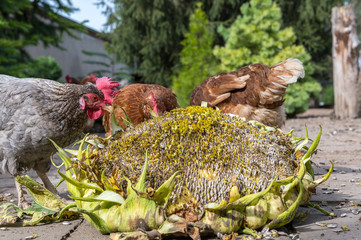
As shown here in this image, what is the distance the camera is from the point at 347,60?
915cm

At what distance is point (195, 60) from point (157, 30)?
4421 mm

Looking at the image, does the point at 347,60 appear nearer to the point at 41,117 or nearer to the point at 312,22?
the point at 312,22

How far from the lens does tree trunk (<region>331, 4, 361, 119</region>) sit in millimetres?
9055

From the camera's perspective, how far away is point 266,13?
32.6ft

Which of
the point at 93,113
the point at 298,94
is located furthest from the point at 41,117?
the point at 298,94

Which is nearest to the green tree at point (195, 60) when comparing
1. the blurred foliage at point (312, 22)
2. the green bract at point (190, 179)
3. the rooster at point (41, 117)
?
the blurred foliage at point (312, 22)

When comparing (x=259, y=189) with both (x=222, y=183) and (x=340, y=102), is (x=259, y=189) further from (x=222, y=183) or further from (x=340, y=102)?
(x=340, y=102)

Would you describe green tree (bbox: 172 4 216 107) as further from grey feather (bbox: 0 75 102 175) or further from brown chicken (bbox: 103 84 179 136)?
grey feather (bbox: 0 75 102 175)

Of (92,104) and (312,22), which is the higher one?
(312,22)

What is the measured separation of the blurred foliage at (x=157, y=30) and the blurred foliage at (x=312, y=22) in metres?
2.10

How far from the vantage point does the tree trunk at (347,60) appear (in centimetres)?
905

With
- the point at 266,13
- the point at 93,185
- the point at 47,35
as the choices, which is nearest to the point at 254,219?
the point at 93,185

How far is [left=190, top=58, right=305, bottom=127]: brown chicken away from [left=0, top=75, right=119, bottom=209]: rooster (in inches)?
61.2

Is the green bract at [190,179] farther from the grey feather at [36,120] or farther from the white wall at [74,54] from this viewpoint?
the white wall at [74,54]
